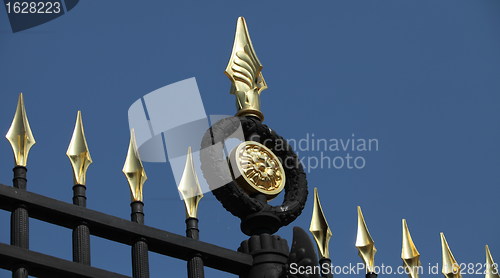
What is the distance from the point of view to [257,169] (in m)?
12.6

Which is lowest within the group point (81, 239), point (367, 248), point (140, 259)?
point (140, 259)

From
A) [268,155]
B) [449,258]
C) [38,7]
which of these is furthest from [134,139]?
[38,7]

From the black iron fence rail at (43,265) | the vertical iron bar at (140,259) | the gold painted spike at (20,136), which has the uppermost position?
the gold painted spike at (20,136)

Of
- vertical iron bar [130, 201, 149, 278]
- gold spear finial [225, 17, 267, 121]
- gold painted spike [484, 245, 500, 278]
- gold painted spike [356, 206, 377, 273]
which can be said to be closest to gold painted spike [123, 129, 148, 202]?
vertical iron bar [130, 201, 149, 278]

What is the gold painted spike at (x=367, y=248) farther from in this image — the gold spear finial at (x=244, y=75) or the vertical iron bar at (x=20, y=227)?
the vertical iron bar at (x=20, y=227)

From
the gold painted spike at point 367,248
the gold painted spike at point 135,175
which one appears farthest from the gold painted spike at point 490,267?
the gold painted spike at point 135,175

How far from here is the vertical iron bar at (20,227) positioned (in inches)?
416

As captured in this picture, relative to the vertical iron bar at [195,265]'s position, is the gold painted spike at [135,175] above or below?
above

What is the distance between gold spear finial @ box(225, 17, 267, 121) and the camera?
13133 mm

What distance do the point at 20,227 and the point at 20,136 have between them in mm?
917

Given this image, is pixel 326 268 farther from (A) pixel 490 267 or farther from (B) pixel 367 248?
(A) pixel 490 267

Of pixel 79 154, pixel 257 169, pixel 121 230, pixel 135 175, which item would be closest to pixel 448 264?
pixel 257 169

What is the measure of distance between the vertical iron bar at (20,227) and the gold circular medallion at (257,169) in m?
2.22

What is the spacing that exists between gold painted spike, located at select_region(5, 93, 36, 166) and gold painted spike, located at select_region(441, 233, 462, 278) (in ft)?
14.9
